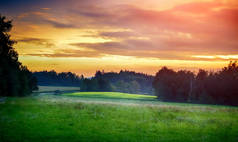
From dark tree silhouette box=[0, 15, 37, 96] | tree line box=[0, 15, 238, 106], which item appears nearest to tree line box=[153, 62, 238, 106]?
tree line box=[0, 15, 238, 106]

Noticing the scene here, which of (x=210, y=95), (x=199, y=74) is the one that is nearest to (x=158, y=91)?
(x=199, y=74)

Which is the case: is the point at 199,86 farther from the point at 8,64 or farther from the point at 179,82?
the point at 8,64

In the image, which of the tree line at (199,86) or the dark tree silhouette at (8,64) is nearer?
the dark tree silhouette at (8,64)

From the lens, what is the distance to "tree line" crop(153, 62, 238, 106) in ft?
210

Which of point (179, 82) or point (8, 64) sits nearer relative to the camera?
point (8, 64)

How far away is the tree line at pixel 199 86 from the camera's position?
64000mm

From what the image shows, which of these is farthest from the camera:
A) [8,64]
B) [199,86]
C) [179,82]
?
[179,82]

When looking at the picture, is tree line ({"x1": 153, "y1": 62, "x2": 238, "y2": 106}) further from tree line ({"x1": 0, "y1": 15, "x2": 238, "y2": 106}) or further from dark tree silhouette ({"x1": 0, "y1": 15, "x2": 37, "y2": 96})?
dark tree silhouette ({"x1": 0, "y1": 15, "x2": 37, "y2": 96})

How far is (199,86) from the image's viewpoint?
240 feet

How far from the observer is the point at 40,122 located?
16.3m

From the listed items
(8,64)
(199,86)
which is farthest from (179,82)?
(8,64)

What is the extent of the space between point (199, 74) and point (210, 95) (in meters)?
15.7

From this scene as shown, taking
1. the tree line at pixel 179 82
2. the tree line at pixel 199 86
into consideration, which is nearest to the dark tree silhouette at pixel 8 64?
the tree line at pixel 179 82

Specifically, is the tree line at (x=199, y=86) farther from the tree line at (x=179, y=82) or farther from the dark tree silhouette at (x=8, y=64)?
the dark tree silhouette at (x=8, y=64)
